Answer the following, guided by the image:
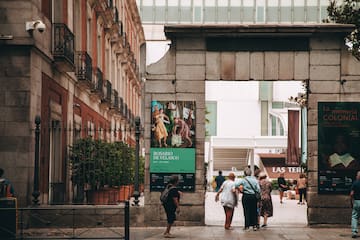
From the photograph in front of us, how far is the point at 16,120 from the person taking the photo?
16875 mm

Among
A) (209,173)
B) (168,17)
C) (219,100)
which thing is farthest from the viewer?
(219,100)

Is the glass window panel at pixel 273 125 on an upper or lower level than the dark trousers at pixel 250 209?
upper

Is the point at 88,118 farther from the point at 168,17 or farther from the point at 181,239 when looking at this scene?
the point at 168,17

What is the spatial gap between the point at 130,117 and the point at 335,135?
92.5 ft

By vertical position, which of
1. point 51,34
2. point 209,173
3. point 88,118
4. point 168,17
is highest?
point 168,17

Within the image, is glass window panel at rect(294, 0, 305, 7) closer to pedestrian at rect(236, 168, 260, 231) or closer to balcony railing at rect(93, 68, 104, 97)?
balcony railing at rect(93, 68, 104, 97)

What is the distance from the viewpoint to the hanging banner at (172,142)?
1738cm

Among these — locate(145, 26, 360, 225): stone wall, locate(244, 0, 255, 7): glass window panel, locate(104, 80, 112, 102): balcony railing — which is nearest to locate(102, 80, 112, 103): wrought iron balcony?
locate(104, 80, 112, 102): balcony railing

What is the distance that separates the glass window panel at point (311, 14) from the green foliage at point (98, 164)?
1816 inches

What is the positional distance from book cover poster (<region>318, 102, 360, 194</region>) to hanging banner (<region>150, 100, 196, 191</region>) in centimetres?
323

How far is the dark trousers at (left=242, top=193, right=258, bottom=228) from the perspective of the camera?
17.0m

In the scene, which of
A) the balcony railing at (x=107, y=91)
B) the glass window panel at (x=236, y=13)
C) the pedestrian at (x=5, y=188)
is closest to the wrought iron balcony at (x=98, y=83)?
the balcony railing at (x=107, y=91)

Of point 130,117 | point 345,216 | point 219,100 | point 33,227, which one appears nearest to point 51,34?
point 33,227

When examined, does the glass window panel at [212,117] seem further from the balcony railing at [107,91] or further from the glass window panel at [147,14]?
the balcony railing at [107,91]
